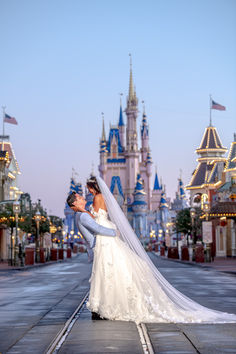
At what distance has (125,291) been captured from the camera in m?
10.8

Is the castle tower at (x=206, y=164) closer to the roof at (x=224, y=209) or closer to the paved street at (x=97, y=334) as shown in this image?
the roof at (x=224, y=209)

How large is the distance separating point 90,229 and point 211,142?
261 ft

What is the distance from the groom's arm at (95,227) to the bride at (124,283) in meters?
0.18

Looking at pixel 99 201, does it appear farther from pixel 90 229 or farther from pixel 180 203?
pixel 180 203

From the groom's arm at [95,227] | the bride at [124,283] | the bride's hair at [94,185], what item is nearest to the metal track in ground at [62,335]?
the bride at [124,283]

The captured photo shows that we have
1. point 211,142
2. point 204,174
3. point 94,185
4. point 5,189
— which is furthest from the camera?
point 211,142

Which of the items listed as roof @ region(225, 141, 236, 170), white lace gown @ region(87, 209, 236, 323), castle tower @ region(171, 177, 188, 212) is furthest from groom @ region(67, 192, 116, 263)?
castle tower @ region(171, 177, 188, 212)

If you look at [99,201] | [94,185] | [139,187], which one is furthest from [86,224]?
[139,187]

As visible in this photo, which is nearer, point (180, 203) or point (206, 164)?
point (206, 164)

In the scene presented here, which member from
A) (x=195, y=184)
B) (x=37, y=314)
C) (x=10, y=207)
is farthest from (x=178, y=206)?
(x=37, y=314)

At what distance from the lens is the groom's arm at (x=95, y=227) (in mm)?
10938

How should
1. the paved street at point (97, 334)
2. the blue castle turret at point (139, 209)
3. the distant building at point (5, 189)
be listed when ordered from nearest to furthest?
the paved street at point (97, 334) → the distant building at point (5, 189) → the blue castle turret at point (139, 209)

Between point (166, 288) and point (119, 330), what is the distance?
79.6 inches

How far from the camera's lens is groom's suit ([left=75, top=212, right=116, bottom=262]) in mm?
10945
